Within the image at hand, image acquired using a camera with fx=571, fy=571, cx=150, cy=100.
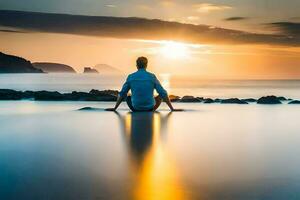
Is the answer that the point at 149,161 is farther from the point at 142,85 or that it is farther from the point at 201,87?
the point at 201,87

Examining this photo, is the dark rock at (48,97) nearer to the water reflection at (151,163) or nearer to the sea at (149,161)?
the sea at (149,161)

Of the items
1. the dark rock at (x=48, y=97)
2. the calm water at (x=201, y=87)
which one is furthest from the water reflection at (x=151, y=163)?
the calm water at (x=201, y=87)

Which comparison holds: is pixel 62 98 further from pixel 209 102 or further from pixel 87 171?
pixel 87 171

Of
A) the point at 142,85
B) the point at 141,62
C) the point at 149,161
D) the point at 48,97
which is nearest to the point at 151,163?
the point at 149,161

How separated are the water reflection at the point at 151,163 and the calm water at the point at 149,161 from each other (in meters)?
0.01

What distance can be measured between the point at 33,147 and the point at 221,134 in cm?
427

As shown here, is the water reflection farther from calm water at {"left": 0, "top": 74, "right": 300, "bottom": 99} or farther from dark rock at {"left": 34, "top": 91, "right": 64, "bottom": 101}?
calm water at {"left": 0, "top": 74, "right": 300, "bottom": 99}

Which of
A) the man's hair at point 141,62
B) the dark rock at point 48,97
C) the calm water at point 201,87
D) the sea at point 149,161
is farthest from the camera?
the calm water at point 201,87

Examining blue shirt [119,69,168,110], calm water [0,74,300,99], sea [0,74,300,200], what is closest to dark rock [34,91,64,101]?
blue shirt [119,69,168,110]

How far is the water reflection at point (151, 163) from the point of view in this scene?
5801 mm

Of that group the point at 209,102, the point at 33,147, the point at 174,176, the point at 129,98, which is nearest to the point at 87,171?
the point at 174,176

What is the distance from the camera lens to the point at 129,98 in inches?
735

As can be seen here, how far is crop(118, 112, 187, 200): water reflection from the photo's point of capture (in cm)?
580

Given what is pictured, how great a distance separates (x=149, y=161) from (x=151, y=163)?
0.20 metres
